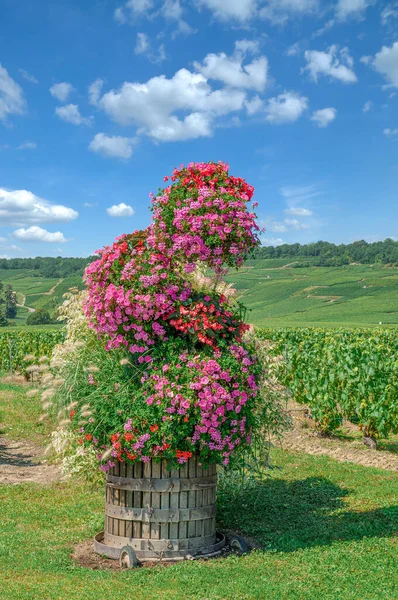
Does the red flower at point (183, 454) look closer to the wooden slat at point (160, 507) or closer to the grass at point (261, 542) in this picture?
the wooden slat at point (160, 507)

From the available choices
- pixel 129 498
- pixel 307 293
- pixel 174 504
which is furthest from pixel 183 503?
pixel 307 293

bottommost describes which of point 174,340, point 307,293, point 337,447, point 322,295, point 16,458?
point 16,458

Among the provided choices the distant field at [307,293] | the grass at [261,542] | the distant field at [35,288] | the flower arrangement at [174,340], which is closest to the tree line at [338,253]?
the distant field at [307,293]

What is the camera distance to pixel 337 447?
48.6ft

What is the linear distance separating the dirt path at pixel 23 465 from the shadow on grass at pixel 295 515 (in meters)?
4.27

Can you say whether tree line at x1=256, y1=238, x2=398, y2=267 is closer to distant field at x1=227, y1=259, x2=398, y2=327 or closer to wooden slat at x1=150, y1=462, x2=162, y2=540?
distant field at x1=227, y1=259, x2=398, y2=327

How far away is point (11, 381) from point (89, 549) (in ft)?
77.6

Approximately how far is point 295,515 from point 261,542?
1.34 m

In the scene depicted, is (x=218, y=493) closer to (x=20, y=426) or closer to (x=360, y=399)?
(x=360, y=399)

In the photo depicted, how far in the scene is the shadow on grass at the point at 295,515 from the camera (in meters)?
8.30

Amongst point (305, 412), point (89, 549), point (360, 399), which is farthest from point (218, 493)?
point (305, 412)

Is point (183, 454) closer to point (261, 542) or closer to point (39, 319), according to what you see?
point (261, 542)

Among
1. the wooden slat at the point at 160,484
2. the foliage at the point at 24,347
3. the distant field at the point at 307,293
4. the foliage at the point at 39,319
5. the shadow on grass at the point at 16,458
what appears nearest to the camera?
the wooden slat at the point at 160,484

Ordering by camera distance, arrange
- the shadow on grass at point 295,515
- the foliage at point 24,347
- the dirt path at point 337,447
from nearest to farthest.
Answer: the shadow on grass at point 295,515 → the dirt path at point 337,447 → the foliage at point 24,347
